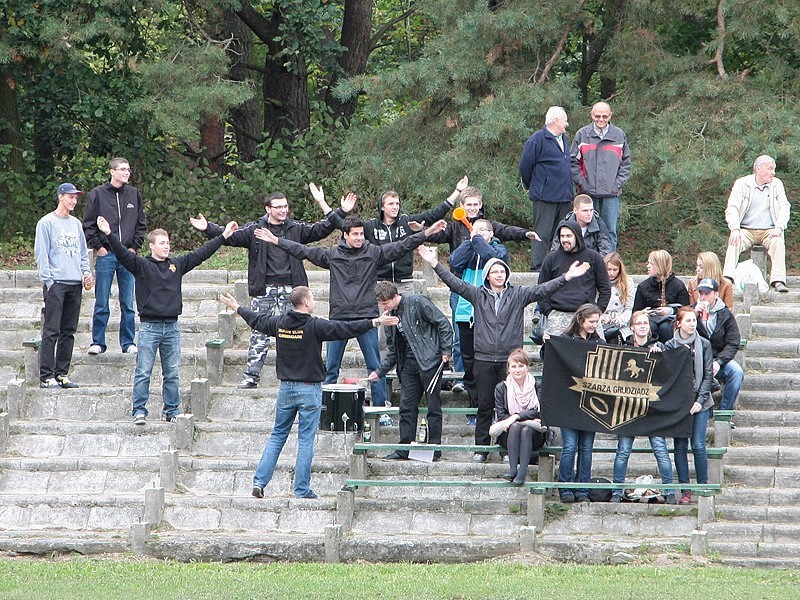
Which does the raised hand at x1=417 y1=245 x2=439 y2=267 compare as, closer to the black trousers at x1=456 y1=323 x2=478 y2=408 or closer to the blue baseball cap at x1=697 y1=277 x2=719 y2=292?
the black trousers at x1=456 y1=323 x2=478 y2=408

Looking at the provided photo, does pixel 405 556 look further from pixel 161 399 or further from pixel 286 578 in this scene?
pixel 161 399

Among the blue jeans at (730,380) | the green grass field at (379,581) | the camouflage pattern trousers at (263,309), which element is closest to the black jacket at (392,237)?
the camouflage pattern trousers at (263,309)

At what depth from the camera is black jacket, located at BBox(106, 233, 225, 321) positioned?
39.6 ft

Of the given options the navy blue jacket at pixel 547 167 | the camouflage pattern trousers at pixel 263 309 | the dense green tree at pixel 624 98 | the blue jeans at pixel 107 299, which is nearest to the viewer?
the camouflage pattern trousers at pixel 263 309

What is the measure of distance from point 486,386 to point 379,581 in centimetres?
261

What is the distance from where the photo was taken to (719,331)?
38.1 feet

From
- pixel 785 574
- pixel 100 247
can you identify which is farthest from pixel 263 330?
pixel 785 574

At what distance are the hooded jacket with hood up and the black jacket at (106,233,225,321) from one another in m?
2.59

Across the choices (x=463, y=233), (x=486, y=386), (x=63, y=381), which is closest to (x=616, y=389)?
(x=486, y=386)

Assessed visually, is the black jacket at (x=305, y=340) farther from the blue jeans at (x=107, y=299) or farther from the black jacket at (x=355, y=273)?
the blue jeans at (x=107, y=299)

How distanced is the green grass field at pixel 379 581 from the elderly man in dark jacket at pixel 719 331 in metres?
2.39

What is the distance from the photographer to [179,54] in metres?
18.3

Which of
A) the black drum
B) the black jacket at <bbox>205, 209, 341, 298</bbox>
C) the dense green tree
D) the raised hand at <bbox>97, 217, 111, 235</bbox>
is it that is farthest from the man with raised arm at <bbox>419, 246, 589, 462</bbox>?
the dense green tree

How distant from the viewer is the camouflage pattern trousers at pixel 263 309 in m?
12.8
